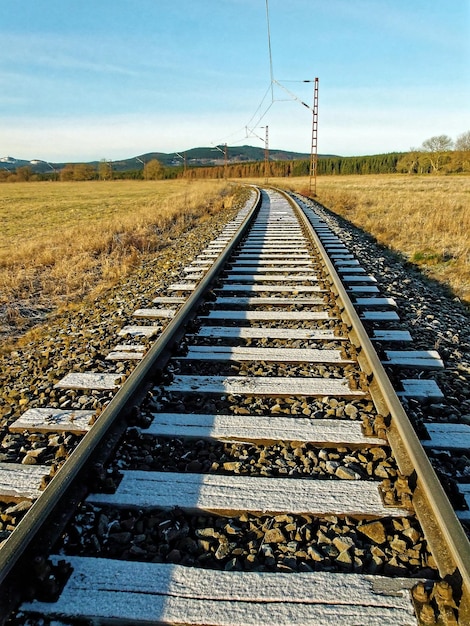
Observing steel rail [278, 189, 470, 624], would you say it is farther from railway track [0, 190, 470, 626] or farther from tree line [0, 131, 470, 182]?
tree line [0, 131, 470, 182]

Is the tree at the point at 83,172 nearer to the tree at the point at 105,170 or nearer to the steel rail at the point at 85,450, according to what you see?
the tree at the point at 105,170

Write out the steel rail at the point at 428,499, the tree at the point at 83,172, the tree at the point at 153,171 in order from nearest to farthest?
the steel rail at the point at 428,499, the tree at the point at 153,171, the tree at the point at 83,172

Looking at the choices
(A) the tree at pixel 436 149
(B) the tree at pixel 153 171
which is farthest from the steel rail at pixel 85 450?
(B) the tree at pixel 153 171

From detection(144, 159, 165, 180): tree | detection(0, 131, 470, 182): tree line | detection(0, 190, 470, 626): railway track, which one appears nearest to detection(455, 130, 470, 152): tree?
detection(0, 131, 470, 182): tree line

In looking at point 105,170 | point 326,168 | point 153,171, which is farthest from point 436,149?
point 105,170

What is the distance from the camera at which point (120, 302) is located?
18.0 feet

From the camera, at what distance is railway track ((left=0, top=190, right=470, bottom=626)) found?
155cm

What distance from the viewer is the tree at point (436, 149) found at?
→ 79.7m

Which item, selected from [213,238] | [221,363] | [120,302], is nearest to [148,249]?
[213,238]

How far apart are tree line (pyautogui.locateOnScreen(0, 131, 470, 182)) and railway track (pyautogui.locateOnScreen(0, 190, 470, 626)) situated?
7528 cm

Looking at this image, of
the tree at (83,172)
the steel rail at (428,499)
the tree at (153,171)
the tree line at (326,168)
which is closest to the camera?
the steel rail at (428,499)

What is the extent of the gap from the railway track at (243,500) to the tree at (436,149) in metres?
86.6

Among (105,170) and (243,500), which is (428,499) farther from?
(105,170)

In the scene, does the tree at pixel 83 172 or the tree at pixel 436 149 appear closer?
the tree at pixel 436 149
